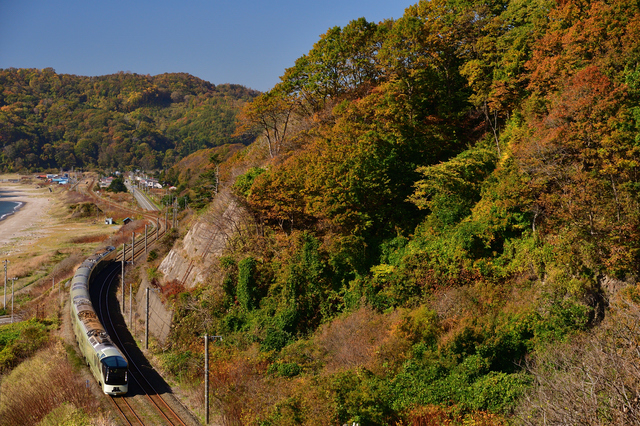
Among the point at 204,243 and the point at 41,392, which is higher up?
the point at 204,243

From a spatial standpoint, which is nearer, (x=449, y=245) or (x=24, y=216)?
(x=449, y=245)

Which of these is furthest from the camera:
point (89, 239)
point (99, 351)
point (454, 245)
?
point (89, 239)

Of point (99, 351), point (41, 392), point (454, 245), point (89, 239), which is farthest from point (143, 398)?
point (89, 239)

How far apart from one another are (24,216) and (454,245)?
11765cm

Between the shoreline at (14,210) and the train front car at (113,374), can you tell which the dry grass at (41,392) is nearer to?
the train front car at (113,374)

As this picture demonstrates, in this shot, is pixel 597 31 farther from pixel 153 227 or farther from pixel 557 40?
pixel 153 227

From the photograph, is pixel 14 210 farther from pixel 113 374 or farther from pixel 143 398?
pixel 143 398

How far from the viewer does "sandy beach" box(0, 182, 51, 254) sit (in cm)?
8469

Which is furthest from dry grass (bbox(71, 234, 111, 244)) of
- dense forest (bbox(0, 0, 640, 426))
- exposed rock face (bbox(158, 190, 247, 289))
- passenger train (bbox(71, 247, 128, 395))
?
dense forest (bbox(0, 0, 640, 426))

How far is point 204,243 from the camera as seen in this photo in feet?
124

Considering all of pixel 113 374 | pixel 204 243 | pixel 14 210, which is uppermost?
pixel 204 243

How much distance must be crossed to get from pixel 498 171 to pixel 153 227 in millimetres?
61431

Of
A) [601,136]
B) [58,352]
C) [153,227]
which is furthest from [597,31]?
[153,227]

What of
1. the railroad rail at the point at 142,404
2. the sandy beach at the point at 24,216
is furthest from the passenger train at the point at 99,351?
the sandy beach at the point at 24,216
